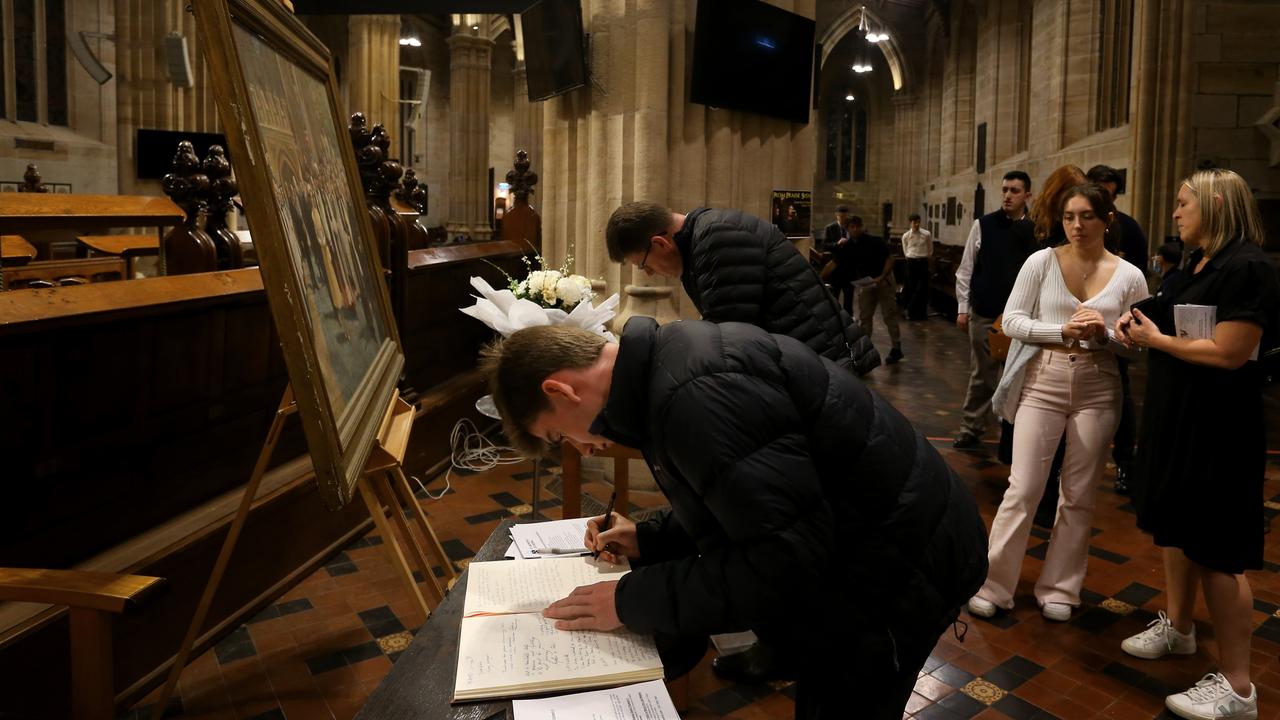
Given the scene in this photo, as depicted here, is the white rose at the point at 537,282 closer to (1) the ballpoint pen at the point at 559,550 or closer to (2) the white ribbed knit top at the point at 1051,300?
(2) the white ribbed knit top at the point at 1051,300

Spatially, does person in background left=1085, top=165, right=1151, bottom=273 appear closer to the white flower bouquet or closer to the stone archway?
the white flower bouquet

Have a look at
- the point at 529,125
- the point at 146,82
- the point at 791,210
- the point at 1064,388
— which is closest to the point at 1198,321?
the point at 1064,388

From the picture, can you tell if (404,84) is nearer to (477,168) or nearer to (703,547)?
(477,168)

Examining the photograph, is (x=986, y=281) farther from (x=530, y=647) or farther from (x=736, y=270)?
(x=530, y=647)

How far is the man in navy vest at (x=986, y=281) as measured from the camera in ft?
17.3

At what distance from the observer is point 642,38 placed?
4844 mm

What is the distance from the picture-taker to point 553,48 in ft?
16.6

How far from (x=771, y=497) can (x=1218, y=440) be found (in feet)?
7.09

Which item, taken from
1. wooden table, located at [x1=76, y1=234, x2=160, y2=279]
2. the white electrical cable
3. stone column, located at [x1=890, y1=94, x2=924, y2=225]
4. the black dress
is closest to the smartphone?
the black dress

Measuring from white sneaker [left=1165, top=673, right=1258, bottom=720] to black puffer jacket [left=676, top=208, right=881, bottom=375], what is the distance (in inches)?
58.1

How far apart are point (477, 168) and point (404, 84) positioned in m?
7.75

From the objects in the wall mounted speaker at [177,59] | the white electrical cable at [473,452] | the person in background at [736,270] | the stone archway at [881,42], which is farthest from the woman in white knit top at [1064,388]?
the stone archway at [881,42]

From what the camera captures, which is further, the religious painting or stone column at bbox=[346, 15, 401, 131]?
stone column at bbox=[346, 15, 401, 131]

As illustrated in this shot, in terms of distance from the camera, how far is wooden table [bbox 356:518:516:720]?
48.0 inches
